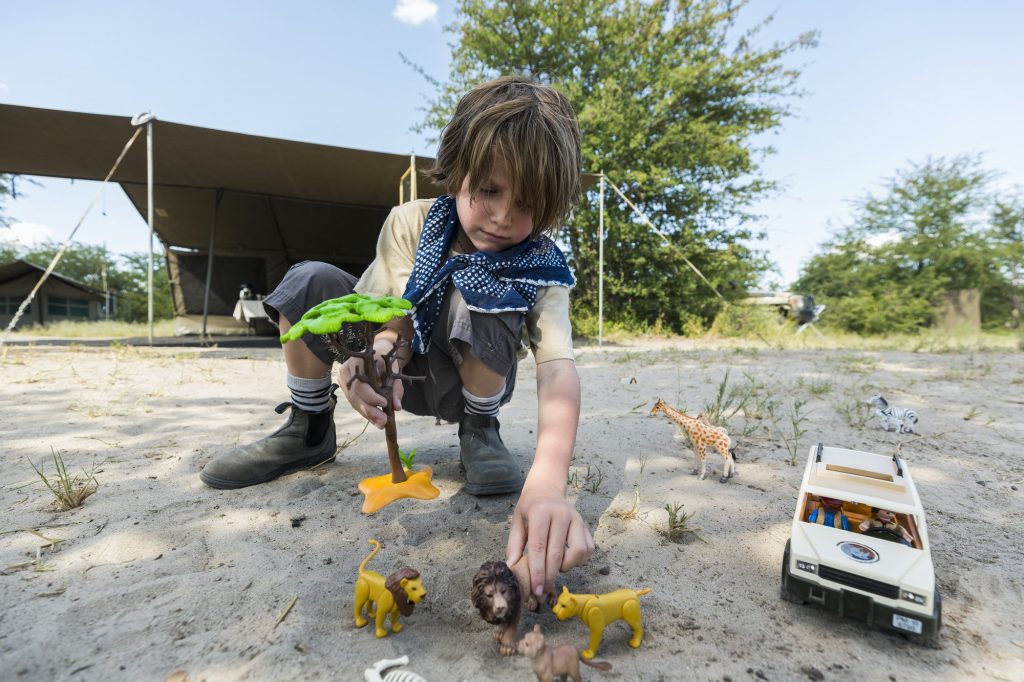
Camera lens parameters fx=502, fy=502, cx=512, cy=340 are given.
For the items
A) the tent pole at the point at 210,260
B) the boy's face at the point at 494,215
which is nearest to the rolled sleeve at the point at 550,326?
the boy's face at the point at 494,215

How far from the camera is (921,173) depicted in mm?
14570

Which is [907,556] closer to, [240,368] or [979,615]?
[979,615]

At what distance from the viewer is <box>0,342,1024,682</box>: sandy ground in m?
0.97

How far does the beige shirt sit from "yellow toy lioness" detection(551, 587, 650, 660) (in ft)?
2.19

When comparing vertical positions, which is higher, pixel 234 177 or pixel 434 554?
pixel 234 177

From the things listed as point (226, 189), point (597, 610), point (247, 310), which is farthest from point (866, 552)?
point (226, 189)

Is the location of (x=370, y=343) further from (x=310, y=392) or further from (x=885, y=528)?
(x=885, y=528)

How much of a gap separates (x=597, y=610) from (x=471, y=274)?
3.19 ft

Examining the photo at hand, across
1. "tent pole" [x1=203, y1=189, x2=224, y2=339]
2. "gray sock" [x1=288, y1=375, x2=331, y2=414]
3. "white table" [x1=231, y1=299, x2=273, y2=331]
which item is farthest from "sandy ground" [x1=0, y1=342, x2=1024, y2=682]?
"tent pole" [x1=203, y1=189, x2=224, y2=339]

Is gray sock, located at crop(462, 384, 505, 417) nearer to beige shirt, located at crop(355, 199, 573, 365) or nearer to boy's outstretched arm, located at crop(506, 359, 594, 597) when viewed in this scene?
beige shirt, located at crop(355, 199, 573, 365)

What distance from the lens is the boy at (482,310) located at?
122 cm

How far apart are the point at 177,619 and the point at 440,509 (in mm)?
724

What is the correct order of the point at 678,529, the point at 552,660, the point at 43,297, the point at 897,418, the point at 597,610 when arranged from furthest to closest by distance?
the point at 43,297
the point at 897,418
the point at 678,529
the point at 597,610
the point at 552,660

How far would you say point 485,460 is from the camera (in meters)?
1.74
